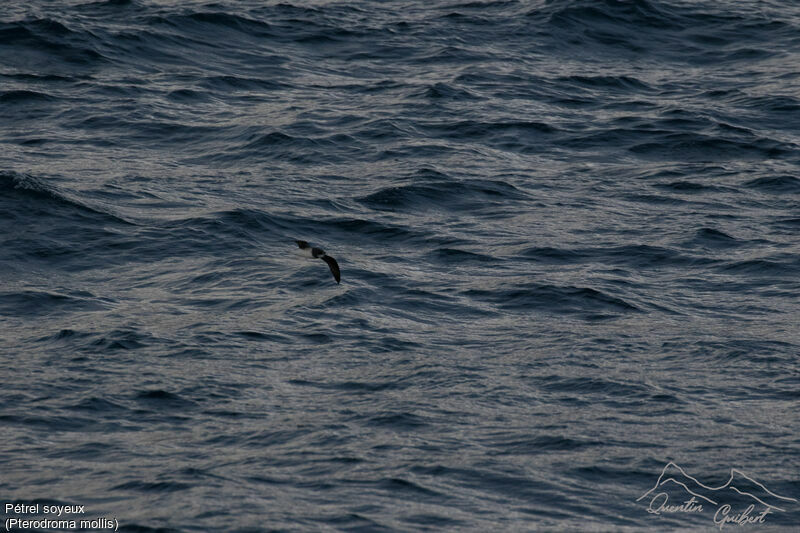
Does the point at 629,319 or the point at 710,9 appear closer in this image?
the point at 629,319

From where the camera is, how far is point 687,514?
38.0 feet

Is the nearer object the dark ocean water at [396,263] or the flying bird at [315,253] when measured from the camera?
the dark ocean water at [396,263]

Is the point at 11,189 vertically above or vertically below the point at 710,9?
below

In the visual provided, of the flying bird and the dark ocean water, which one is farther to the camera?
the flying bird

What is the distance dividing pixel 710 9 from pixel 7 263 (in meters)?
17.9

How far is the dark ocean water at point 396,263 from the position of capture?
39.1ft

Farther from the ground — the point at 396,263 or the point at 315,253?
the point at 315,253

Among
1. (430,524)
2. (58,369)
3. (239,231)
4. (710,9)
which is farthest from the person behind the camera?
(710,9)

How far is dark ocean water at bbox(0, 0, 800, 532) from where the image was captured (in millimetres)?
11922

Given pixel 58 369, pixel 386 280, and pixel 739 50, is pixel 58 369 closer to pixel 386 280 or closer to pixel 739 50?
pixel 386 280

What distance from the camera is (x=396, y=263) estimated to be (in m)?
16.9

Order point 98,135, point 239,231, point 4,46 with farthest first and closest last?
1. point 4,46
2. point 98,135
3. point 239,231

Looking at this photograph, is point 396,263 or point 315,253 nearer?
point 315,253

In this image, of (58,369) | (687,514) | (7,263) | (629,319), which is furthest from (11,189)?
(687,514)
